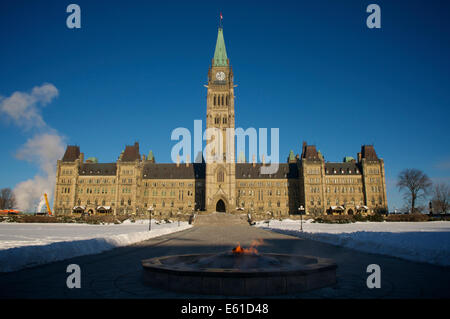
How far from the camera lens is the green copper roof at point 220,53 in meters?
95.0

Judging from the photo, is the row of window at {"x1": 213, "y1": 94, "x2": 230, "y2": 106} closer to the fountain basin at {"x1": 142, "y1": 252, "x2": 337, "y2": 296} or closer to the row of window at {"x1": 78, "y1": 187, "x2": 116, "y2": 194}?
the row of window at {"x1": 78, "y1": 187, "x2": 116, "y2": 194}

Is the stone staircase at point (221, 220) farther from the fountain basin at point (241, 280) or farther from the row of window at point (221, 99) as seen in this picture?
the fountain basin at point (241, 280)

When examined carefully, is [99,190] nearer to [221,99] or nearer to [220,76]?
[221,99]

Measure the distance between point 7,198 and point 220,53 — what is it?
102 metres

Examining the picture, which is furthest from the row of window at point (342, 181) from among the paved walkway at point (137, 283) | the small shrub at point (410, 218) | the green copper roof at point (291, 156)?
Result: the paved walkway at point (137, 283)

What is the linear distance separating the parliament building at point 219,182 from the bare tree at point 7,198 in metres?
46.0

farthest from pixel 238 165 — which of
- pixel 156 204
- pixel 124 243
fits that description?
pixel 124 243

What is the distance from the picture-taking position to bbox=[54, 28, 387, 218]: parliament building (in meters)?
90.7

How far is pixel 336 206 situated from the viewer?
89.1 m

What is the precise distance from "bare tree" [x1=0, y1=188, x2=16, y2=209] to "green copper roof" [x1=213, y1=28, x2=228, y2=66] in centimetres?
9741

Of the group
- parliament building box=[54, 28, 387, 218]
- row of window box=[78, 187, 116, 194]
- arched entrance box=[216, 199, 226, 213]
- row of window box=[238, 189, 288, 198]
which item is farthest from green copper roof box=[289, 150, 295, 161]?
row of window box=[78, 187, 116, 194]

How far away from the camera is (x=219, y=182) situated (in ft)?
285
